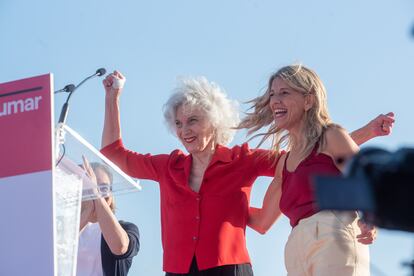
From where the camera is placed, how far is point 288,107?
388 centimetres

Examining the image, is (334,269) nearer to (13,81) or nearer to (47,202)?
(47,202)

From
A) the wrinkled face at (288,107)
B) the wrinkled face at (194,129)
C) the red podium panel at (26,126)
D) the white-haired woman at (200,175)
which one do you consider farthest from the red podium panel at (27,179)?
the wrinkled face at (194,129)

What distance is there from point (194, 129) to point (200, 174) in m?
0.25

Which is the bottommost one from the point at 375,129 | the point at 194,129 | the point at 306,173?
the point at 306,173

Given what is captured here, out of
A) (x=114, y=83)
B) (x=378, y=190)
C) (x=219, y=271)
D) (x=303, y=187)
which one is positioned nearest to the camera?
(x=378, y=190)

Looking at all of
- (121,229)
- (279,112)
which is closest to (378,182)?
(279,112)

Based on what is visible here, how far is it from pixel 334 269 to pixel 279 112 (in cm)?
96

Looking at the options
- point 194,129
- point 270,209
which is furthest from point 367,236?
point 194,129

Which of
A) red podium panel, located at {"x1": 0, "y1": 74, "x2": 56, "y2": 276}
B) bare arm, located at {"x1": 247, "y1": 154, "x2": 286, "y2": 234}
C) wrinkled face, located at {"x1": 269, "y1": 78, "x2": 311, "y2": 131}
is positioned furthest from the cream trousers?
red podium panel, located at {"x1": 0, "y1": 74, "x2": 56, "y2": 276}

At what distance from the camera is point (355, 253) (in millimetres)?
3270

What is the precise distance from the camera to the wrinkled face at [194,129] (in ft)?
14.0

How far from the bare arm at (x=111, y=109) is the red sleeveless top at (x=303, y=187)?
4.09 ft

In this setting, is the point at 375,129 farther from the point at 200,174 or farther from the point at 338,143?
the point at 200,174

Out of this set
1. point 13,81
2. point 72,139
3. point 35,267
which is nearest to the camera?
point 35,267
